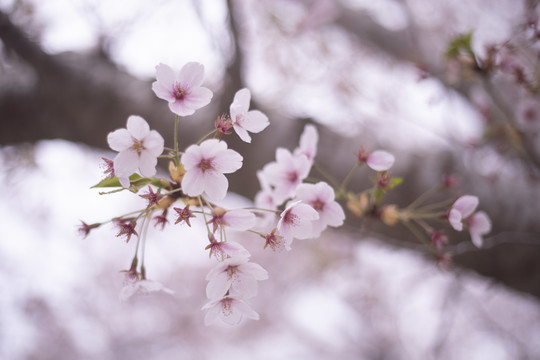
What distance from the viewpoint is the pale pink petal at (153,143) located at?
60 centimetres

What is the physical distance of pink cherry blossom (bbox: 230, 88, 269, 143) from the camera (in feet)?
2.29

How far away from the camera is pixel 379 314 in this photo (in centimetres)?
529

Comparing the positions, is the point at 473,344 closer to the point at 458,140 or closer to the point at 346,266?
the point at 346,266

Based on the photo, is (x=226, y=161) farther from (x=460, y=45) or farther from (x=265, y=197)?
(x=460, y=45)

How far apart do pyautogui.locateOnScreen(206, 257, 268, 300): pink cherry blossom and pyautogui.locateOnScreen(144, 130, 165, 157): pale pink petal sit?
0.25 meters

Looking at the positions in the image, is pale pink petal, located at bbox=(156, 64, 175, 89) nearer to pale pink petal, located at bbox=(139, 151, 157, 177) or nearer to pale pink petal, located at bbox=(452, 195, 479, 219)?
pale pink petal, located at bbox=(139, 151, 157, 177)

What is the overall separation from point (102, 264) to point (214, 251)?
21.3ft

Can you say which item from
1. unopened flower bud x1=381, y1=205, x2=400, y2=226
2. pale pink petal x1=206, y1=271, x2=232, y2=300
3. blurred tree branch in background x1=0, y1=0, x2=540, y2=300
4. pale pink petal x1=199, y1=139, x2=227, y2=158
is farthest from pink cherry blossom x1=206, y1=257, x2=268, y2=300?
blurred tree branch in background x1=0, y1=0, x2=540, y2=300

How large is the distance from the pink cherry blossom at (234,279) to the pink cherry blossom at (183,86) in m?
0.33

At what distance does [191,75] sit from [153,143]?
0.18 metres

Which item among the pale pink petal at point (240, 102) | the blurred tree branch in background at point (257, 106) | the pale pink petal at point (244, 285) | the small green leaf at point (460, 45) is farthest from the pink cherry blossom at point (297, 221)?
the small green leaf at point (460, 45)

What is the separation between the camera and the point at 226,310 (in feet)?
2.41

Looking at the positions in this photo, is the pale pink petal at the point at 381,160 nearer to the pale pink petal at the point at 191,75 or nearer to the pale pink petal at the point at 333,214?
the pale pink petal at the point at 333,214

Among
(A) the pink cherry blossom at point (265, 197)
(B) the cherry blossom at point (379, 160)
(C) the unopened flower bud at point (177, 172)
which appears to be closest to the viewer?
(C) the unopened flower bud at point (177, 172)
